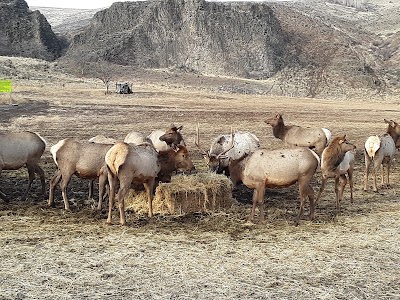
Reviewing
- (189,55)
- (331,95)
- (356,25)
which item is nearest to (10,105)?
(331,95)

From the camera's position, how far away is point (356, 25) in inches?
5581

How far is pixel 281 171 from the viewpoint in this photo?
1064cm

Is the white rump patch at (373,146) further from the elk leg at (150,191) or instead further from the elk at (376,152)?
the elk leg at (150,191)

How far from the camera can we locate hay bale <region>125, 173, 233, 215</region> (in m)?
11.2

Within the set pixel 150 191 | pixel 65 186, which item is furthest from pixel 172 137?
pixel 65 186

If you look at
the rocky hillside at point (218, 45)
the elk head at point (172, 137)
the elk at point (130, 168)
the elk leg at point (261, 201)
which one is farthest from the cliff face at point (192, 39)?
the elk leg at point (261, 201)

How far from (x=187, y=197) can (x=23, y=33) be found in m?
94.0

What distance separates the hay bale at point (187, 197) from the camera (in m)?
11.2

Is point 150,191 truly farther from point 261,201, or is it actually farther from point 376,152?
point 376,152

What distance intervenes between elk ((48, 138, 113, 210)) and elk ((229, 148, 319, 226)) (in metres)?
3.32

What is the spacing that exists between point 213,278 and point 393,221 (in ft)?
16.8

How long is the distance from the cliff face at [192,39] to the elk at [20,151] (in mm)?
75078

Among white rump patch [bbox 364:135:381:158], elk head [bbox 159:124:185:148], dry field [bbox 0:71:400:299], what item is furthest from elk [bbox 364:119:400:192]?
A: elk head [bbox 159:124:185:148]

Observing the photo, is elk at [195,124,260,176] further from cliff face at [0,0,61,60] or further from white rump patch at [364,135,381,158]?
cliff face at [0,0,61,60]
